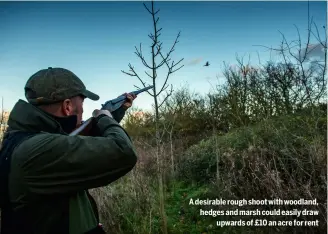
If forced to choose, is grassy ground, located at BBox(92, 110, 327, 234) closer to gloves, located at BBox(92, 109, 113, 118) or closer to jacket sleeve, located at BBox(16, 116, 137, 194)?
gloves, located at BBox(92, 109, 113, 118)

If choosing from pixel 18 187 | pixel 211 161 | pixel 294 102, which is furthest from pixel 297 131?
pixel 18 187

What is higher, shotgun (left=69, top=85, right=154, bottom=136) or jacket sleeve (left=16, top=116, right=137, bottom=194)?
shotgun (left=69, top=85, right=154, bottom=136)

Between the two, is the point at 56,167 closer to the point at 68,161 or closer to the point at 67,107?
the point at 68,161

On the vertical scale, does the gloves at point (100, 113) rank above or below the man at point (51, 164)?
above

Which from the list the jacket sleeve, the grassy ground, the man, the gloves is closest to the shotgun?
the gloves

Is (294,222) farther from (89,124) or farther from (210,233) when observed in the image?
(89,124)

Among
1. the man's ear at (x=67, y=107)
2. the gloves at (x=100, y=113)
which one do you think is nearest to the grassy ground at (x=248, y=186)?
the gloves at (x=100, y=113)

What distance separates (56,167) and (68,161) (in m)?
0.07

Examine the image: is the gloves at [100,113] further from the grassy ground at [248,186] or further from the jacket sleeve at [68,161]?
the grassy ground at [248,186]

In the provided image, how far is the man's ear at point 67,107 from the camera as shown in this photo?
1.75 meters

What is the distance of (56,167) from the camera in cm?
147

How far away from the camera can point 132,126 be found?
1994 centimetres

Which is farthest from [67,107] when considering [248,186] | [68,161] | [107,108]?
[248,186]

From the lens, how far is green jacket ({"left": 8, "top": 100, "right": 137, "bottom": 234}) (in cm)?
146
